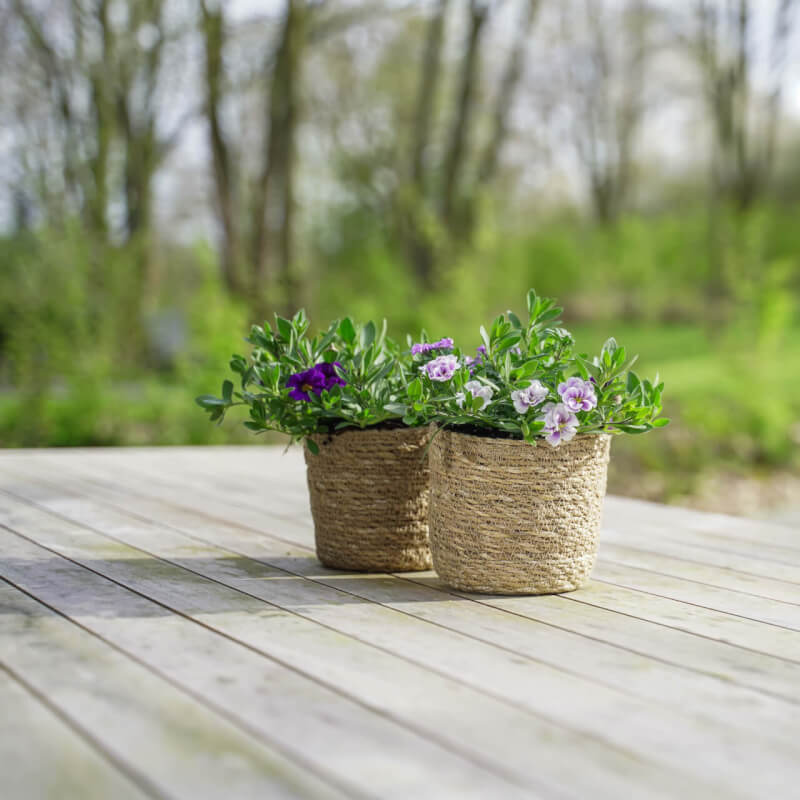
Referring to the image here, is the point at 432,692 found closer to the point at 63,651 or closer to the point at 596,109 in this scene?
the point at 63,651

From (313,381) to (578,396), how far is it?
56 centimetres

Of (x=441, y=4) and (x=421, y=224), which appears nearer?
(x=421, y=224)

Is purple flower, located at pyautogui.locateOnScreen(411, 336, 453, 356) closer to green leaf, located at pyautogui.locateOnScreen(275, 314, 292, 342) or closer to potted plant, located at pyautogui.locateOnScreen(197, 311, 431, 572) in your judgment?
potted plant, located at pyautogui.locateOnScreen(197, 311, 431, 572)

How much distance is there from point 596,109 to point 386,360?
14.2 meters

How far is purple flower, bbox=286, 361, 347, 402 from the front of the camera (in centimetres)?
210

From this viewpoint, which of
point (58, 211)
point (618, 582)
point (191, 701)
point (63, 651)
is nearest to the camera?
point (191, 701)

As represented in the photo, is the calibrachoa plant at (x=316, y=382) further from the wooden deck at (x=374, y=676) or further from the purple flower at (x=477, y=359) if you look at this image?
the wooden deck at (x=374, y=676)

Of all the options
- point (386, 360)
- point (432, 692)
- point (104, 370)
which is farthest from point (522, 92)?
point (432, 692)

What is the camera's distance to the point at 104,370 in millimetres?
6176

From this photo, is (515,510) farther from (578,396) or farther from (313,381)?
(313,381)

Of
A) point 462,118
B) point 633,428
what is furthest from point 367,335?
point 462,118

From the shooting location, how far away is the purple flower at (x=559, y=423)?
1.87 metres

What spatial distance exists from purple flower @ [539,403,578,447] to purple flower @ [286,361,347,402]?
47 centimetres

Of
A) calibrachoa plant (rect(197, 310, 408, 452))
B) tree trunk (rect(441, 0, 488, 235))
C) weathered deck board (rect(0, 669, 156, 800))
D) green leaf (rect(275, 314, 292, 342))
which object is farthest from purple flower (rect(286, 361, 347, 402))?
tree trunk (rect(441, 0, 488, 235))
